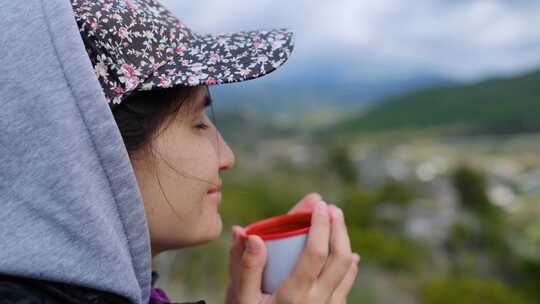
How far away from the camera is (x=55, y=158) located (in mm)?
970

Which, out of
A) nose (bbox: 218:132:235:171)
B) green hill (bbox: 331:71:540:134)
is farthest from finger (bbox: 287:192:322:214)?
green hill (bbox: 331:71:540:134)

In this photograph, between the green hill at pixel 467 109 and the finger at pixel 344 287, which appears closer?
the finger at pixel 344 287

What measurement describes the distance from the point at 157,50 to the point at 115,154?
287mm

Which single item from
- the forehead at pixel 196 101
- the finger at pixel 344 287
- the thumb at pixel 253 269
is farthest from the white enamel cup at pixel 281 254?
the forehead at pixel 196 101

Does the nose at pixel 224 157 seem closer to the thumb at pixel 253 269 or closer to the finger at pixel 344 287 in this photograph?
the thumb at pixel 253 269

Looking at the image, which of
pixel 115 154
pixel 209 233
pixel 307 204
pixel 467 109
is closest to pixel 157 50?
pixel 115 154

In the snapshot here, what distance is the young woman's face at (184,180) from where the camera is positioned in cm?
122

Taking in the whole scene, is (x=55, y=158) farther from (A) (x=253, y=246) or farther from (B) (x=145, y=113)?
(A) (x=253, y=246)

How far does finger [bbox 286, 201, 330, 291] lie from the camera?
1220mm

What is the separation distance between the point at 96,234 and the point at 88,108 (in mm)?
226

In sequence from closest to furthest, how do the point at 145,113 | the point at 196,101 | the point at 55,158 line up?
the point at 55,158, the point at 145,113, the point at 196,101

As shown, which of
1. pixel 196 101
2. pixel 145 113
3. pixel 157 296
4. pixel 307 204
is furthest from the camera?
pixel 307 204

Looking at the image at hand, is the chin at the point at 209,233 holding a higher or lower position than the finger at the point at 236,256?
higher

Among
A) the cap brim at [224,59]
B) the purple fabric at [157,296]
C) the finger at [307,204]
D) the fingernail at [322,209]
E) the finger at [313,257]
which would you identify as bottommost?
the purple fabric at [157,296]
